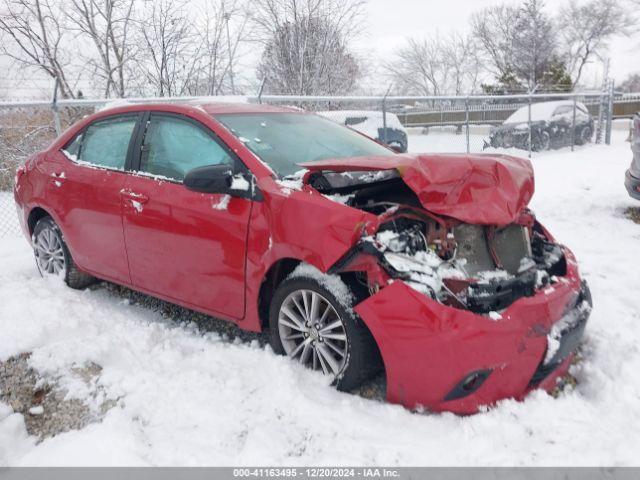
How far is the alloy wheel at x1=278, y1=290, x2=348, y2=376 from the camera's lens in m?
2.76

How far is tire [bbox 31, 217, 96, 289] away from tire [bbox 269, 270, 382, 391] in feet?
7.33

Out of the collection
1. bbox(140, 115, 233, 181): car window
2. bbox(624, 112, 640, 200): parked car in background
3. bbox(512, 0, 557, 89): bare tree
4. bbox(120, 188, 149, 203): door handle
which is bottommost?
bbox(624, 112, 640, 200): parked car in background

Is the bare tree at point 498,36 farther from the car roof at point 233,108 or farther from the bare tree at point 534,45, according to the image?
the car roof at point 233,108

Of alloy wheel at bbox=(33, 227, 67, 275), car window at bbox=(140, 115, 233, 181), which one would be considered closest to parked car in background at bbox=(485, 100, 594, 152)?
car window at bbox=(140, 115, 233, 181)

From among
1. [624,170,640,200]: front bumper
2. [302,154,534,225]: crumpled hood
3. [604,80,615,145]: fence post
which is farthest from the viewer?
[604,80,615,145]: fence post

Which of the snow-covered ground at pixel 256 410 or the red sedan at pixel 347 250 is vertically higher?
the red sedan at pixel 347 250

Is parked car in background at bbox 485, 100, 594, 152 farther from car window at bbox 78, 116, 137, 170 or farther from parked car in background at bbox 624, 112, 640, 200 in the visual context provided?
car window at bbox 78, 116, 137, 170

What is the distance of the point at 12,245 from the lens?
609 cm

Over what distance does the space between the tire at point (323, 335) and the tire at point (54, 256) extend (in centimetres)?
223

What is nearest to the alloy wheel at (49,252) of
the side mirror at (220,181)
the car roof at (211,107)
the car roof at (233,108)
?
the car roof at (211,107)

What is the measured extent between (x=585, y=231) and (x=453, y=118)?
11.9 metres

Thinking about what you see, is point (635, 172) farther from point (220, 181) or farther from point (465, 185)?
point (220, 181)

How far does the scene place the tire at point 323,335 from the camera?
2.62 metres

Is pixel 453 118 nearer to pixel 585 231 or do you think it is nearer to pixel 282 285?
pixel 585 231
